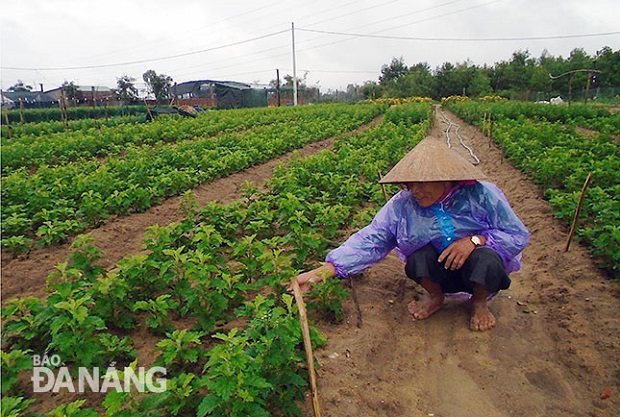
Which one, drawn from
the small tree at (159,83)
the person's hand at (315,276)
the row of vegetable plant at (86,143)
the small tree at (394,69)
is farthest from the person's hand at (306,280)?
the small tree at (394,69)

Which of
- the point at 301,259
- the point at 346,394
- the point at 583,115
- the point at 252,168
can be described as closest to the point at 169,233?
the point at 301,259

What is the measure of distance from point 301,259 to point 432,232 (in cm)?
127

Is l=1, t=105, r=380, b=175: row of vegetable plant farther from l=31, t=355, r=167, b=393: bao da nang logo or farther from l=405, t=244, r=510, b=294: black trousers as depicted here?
l=405, t=244, r=510, b=294: black trousers

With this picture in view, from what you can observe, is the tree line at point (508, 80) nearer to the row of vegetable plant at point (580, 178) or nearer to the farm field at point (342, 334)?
the row of vegetable plant at point (580, 178)

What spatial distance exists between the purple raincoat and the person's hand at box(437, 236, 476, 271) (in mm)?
140

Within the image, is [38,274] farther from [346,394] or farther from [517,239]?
[517,239]

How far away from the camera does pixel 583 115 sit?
2014cm

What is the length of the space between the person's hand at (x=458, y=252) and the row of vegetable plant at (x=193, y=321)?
0.87 metres

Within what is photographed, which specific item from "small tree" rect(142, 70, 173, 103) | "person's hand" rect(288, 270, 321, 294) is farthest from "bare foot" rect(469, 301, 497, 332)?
"small tree" rect(142, 70, 173, 103)

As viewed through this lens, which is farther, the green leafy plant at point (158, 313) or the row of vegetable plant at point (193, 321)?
the green leafy plant at point (158, 313)

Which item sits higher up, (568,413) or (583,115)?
(583,115)

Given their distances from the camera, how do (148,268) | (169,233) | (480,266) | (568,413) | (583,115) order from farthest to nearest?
(583,115) → (169,233) → (148,268) → (480,266) → (568,413)

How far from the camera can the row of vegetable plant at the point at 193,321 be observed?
2.31 metres

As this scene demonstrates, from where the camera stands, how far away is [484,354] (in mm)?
3422
